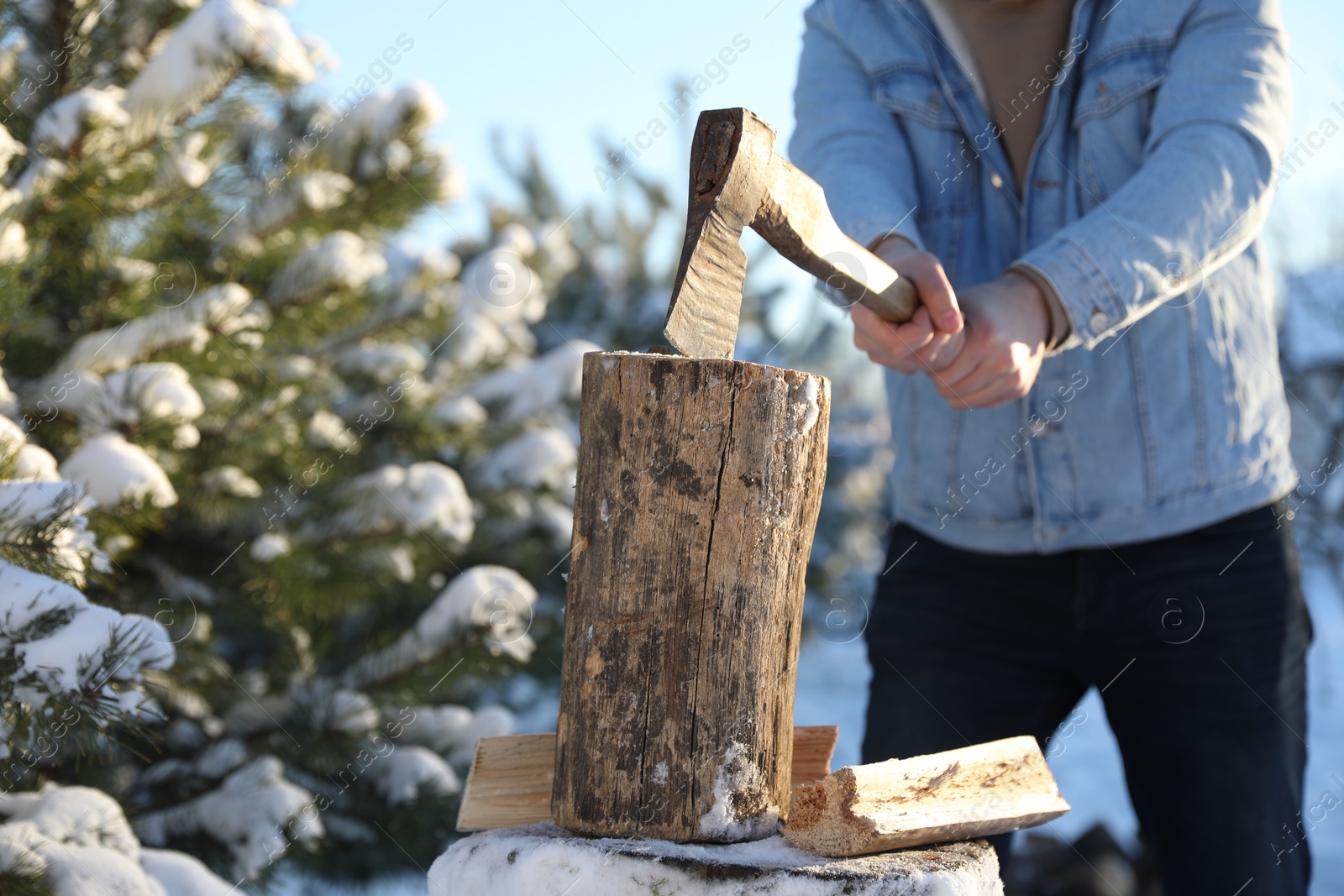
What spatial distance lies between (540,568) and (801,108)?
257 centimetres

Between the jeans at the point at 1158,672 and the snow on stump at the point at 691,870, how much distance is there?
0.59 meters

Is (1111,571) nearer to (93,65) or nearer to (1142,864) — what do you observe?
(93,65)

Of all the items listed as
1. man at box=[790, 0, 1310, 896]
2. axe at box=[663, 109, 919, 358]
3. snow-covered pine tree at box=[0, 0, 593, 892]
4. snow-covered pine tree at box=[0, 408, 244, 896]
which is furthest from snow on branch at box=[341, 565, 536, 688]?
axe at box=[663, 109, 919, 358]

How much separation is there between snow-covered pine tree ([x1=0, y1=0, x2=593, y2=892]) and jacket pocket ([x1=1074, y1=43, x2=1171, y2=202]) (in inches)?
61.0

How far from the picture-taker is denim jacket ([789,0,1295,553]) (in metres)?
1.44

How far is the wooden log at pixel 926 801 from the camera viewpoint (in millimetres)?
1039

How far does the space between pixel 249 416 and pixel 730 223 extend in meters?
1.81

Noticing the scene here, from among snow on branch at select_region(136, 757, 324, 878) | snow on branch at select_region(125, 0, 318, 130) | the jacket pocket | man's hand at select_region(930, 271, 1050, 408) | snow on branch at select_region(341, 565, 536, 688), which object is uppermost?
snow on branch at select_region(125, 0, 318, 130)

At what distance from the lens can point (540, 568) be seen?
158 inches

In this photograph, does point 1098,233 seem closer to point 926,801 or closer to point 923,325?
point 923,325

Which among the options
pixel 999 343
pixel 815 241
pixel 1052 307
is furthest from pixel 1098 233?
pixel 815 241

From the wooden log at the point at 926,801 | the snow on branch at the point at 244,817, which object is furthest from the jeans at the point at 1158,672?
the snow on branch at the point at 244,817

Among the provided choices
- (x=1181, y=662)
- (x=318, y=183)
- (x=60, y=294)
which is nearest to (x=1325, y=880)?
(x=1181, y=662)

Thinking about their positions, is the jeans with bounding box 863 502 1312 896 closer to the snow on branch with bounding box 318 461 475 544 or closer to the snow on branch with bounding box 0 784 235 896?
the snow on branch with bounding box 0 784 235 896
